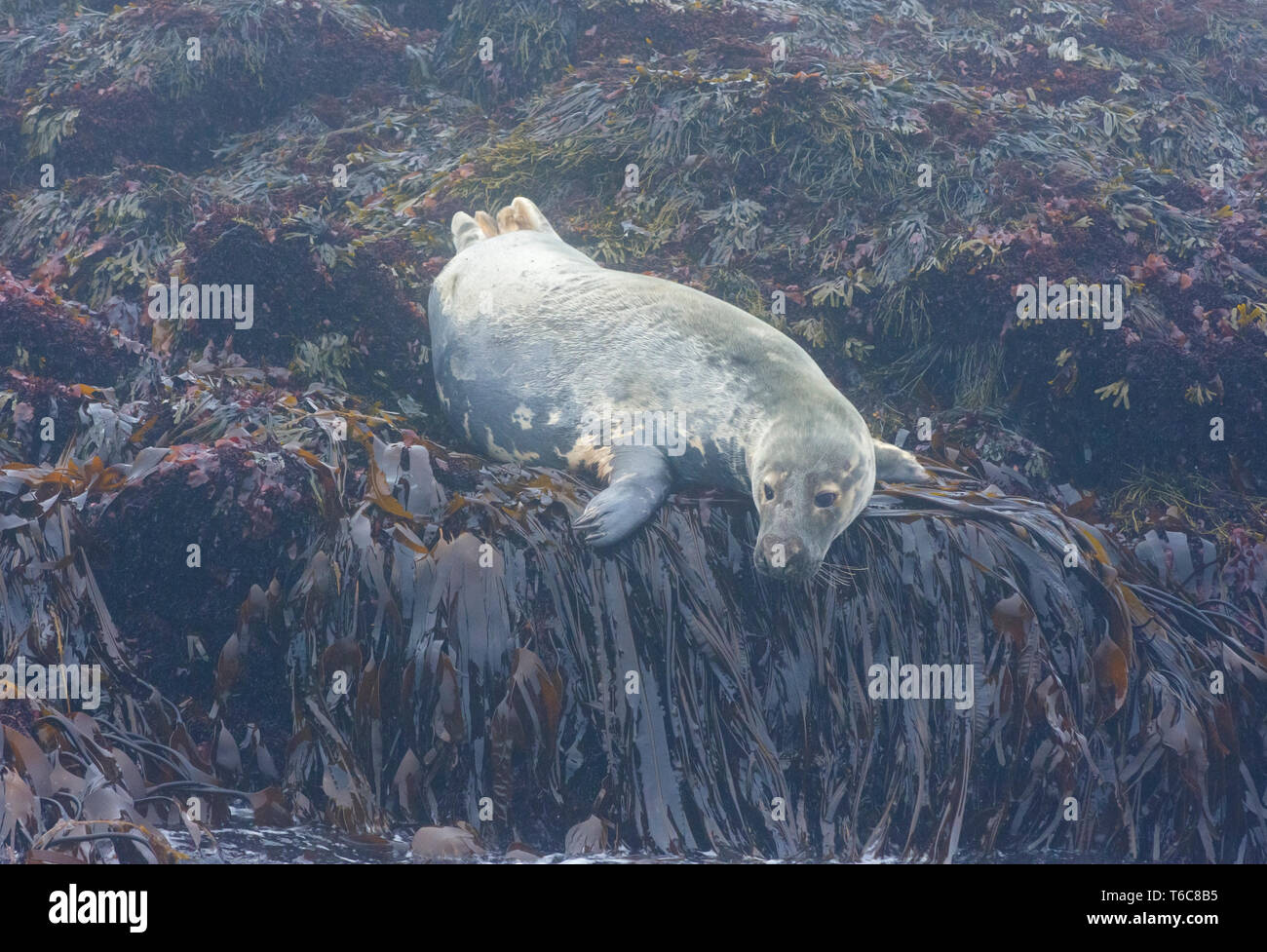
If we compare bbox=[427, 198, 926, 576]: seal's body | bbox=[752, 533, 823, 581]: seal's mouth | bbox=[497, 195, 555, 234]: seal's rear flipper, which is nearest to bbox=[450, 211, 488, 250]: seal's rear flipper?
bbox=[497, 195, 555, 234]: seal's rear flipper

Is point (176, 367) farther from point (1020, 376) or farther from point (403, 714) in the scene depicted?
point (1020, 376)

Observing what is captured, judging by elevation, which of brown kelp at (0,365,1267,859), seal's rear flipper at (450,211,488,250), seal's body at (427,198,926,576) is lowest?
brown kelp at (0,365,1267,859)

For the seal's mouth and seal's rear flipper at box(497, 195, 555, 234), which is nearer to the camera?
the seal's mouth

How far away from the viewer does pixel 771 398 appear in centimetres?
445

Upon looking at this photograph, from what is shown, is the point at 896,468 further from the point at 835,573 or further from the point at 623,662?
the point at 623,662

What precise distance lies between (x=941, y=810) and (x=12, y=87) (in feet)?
19.7

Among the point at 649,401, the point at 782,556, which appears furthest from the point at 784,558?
the point at 649,401

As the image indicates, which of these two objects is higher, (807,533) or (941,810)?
(807,533)

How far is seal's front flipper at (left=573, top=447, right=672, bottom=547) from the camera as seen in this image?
406 cm

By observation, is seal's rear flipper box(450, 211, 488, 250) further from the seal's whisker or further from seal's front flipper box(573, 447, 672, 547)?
the seal's whisker

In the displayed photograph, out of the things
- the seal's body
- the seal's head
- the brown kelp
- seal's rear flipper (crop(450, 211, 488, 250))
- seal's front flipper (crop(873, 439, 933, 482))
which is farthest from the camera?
seal's rear flipper (crop(450, 211, 488, 250))

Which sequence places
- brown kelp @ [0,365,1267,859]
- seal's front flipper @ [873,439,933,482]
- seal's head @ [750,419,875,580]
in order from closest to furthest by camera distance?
brown kelp @ [0,365,1267,859] → seal's head @ [750,419,875,580] → seal's front flipper @ [873,439,933,482]
